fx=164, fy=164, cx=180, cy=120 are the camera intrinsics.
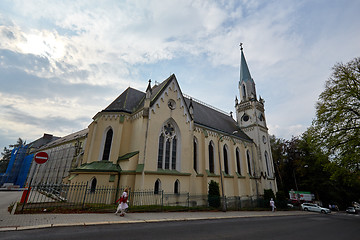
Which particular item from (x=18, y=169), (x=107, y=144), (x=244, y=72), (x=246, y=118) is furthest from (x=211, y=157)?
(x=18, y=169)

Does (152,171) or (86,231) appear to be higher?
(152,171)

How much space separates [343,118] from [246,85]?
72.7 ft

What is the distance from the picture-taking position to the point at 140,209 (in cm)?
1120

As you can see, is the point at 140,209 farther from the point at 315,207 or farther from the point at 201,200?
the point at 315,207

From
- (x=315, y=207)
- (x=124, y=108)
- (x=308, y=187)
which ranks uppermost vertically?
(x=124, y=108)

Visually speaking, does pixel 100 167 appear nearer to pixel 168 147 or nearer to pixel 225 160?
pixel 168 147

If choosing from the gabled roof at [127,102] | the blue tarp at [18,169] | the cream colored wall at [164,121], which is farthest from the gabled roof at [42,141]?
the cream colored wall at [164,121]

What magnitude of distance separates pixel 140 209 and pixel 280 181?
1495 inches

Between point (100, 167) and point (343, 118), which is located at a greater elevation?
point (343, 118)

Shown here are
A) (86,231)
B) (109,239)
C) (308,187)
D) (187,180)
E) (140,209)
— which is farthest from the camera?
(308,187)

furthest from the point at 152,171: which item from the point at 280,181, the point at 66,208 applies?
the point at 280,181

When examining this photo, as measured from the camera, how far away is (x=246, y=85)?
3584cm

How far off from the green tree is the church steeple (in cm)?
1804

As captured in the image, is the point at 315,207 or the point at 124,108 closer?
the point at 124,108
